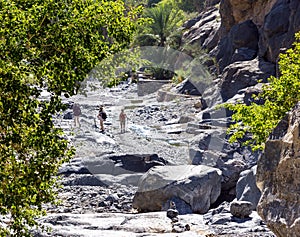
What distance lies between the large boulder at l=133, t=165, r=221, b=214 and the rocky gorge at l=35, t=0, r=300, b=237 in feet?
0.09

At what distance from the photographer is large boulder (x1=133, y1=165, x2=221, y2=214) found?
13.0m

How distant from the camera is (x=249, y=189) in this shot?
12.2 meters

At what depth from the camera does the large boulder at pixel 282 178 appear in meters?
4.76

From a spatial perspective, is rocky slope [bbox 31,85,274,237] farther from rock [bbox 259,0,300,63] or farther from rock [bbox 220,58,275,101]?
rock [bbox 259,0,300,63]

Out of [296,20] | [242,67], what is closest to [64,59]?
[296,20]

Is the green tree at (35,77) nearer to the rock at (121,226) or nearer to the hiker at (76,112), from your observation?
the rock at (121,226)

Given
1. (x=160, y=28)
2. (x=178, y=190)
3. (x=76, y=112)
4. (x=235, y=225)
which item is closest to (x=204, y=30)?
(x=160, y=28)

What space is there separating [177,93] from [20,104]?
2873 centimetres

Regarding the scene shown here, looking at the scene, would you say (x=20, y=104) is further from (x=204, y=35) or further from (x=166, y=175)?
(x=204, y=35)

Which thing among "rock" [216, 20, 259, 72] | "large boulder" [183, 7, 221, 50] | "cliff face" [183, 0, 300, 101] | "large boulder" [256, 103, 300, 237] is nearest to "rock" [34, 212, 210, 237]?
"large boulder" [256, 103, 300, 237]

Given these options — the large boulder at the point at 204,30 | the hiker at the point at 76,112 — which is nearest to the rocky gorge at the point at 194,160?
the large boulder at the point at 204,30

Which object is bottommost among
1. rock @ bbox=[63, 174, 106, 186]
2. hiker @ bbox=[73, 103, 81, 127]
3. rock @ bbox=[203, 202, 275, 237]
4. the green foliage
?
rock @ bbox=[63, 174, 106, 186]

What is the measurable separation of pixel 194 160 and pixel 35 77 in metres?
13.8

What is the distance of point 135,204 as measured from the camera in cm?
1352
